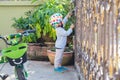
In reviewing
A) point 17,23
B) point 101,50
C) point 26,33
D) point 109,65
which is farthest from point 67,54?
point 109,65

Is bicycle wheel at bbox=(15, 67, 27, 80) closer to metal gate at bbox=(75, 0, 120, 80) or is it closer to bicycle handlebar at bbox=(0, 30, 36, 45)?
bicycle handlebar at bbox=(0, 30, 36, 45)

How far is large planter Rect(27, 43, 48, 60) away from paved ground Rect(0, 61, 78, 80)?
22 cm

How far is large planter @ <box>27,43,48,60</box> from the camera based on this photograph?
7.80 metres

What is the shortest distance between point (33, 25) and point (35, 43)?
1.39ft

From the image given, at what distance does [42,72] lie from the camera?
263 inches

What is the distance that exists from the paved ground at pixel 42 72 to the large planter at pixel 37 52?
22cm

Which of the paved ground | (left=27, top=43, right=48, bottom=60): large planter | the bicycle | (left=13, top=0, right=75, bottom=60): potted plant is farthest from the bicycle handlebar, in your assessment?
(left=27, top=43, right=48, bottom=60): large planter

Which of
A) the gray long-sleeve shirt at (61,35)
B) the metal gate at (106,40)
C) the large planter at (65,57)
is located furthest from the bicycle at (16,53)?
the large planter at (65,57)

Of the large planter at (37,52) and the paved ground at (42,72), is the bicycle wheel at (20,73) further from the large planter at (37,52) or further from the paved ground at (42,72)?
the large planter at (37,52)

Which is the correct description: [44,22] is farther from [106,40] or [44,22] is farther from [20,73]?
[106,40]

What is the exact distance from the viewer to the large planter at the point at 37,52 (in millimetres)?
7797

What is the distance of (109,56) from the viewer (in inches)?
120

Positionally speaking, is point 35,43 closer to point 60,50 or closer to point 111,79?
point 60,50

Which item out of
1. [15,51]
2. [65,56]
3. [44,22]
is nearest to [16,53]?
[15,51]
